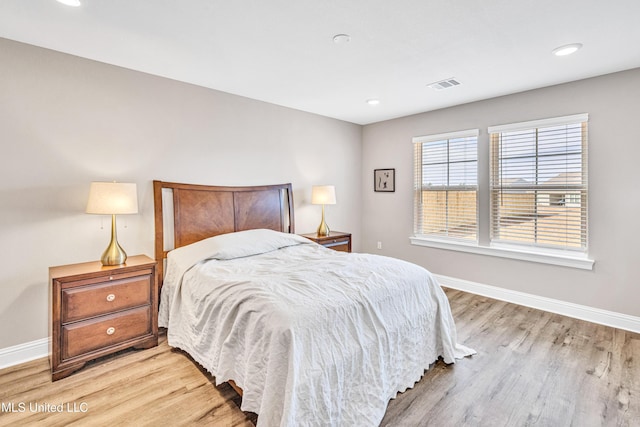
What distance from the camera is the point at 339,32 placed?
2240 mm

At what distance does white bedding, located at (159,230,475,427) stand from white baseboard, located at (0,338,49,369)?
37.7 inches

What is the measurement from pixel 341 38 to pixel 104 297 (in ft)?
8.84

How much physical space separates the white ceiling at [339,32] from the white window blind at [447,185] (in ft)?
3.12

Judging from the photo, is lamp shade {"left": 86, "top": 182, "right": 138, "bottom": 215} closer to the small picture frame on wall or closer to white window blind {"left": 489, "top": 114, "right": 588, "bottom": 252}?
the small picture frame on wall

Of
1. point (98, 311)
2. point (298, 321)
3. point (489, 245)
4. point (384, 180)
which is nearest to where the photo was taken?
point (298, 321)

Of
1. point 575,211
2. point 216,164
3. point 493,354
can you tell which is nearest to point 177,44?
point 216,164

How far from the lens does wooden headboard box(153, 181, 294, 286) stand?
3.11 meters

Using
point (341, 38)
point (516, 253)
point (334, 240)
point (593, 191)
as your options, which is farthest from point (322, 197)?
point (593, 191)

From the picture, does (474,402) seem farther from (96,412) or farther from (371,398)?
(96,412)

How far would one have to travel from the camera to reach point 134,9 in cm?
196

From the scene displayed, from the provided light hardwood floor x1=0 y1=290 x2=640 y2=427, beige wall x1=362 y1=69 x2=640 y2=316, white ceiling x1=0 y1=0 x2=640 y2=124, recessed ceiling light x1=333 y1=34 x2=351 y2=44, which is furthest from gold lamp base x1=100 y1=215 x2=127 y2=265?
beige wall x1=362 y1=69 x2=640 y2=316

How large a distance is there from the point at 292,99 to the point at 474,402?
350cm

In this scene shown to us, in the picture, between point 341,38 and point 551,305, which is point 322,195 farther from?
point 551,305

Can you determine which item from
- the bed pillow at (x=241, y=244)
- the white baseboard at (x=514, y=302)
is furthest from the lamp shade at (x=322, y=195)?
the white baseboard at (x=514, y=302)
